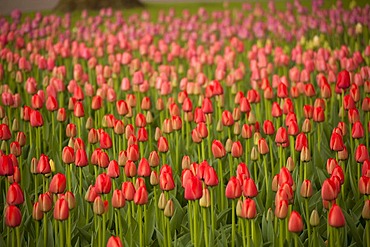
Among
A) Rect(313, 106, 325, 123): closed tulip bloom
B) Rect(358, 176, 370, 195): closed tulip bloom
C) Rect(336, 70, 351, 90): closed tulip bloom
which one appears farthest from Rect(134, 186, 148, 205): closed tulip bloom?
Rect(336, 70, 351, 90): closed tulip bloom

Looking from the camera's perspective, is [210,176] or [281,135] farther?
[281,135]

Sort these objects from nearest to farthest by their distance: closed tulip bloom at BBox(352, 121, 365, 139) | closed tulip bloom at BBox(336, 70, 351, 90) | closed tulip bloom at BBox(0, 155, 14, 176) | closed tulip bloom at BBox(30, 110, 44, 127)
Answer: closed tulip bloom at BBox(0, 155, 14, 176) < closed tulip bloom at BBox(352, 121, 365, 139) < closed tulip bloom at BBox(30, 110, 44, 127) < closed tulip bloom at BBox(336, 70, 351, 90)

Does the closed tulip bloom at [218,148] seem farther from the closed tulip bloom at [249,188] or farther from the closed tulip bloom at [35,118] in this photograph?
the closed tulip bloom at [35,118]

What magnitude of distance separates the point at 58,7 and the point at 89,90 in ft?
10.2

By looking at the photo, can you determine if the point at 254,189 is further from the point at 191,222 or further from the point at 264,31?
the point at 264,31

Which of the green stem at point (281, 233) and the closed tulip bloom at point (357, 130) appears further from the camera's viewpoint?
the closed tulip bloom at point (357, 130)

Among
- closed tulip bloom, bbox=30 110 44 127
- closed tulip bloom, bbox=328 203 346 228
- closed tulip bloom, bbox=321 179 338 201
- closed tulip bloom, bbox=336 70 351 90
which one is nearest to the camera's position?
closed tulip bloom, bbox=328 203 346 228

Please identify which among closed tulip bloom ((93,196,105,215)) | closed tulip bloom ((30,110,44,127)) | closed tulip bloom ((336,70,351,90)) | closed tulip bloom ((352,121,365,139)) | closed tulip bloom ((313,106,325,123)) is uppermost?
closed tulip bloom ((336,70,351,90))

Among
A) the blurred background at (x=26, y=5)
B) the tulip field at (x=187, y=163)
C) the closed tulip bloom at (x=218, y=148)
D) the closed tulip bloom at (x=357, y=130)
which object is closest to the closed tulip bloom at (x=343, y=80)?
the tulip field at (x=187, y=163)

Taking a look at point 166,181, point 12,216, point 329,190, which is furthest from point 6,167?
point 329,190

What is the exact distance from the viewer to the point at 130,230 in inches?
75.0

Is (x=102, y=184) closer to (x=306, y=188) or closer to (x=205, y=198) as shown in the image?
(x=205, y=198)

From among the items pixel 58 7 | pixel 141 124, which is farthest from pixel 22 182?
pixel 58 7

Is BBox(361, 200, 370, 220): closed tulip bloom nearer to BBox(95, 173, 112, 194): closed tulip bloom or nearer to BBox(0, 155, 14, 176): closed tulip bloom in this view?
BBox(95, 173, 112, 194): closed tulip bloom
